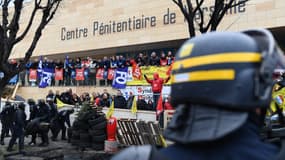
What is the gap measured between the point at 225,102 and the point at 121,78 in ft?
69.9

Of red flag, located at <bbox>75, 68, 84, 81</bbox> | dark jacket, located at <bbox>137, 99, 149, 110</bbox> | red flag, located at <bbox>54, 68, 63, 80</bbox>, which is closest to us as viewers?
dark jacket, located at <bbox>137, 99, 149, 110</bbox>

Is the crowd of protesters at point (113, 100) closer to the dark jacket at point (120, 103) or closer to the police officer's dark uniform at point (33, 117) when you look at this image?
the dark jacket at point (120, 103)

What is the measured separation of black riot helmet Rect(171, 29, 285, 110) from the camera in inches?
61.4

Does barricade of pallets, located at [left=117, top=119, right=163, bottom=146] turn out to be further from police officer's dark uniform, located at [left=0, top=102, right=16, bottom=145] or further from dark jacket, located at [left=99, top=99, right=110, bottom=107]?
dark jacket, located at [left=99, top=99, right=110, bottom=107]

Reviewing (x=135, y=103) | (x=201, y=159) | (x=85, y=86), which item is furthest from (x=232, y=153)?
(x=85, y=86)

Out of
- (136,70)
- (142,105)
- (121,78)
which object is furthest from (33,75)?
(142,105)

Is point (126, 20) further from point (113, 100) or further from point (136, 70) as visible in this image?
point (113, 100)

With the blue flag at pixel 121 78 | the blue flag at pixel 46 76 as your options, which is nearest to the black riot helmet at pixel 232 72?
the blue flag at pixel 121 78

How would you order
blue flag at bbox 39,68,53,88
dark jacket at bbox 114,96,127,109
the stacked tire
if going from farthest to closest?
1. blue flag at bbox 39,68,53,88
2. dark jacket at bbox 114,96,127,109
3. the stacked tire

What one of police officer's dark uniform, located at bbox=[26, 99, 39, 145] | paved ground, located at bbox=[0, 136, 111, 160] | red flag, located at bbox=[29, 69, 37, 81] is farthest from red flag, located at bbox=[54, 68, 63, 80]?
paved ground, located at bbox=[0, 136, 111, 160]

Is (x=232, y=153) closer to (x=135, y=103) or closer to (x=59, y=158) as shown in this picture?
(x=59, y=158)

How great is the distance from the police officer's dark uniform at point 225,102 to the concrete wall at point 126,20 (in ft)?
71.5

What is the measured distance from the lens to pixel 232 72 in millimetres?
1565

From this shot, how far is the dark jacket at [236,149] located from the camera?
1.54 metres
